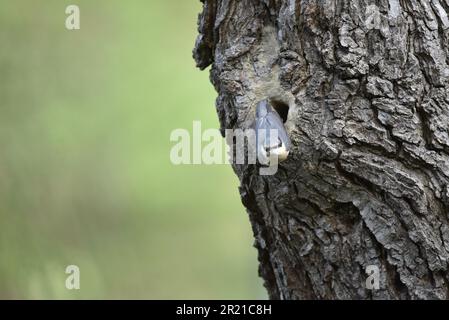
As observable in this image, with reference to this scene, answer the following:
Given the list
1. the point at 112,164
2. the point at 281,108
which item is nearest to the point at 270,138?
the point at 281,108

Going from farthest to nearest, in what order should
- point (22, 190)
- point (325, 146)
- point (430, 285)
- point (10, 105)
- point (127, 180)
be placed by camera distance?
1. point (127, 180)
2. point (10, 105)
3. point (22, 190)
4. point (430, 285)
5. point (325, 146)

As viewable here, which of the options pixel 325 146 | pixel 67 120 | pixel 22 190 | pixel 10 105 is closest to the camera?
pixel 325 146

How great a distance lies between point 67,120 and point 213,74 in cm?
193

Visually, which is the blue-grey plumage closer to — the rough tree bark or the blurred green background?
the rough tree bark

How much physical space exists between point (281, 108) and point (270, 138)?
0.44 ft

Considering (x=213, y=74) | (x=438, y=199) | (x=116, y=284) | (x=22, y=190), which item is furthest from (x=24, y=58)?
(x=438, y=199)

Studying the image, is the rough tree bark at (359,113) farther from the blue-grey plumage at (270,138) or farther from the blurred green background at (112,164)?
the blurred green background at (112,164)

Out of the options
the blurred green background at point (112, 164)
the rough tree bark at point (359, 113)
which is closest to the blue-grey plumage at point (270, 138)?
the rough tree bark at point (359, 113)

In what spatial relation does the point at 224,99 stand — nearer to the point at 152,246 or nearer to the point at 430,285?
the point at 430,285

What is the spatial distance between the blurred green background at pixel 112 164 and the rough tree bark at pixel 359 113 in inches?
58.1

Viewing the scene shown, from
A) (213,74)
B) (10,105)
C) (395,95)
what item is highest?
(10,105)

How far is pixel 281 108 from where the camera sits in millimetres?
1668

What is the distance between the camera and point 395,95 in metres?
1.62

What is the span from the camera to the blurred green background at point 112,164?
302 cm
